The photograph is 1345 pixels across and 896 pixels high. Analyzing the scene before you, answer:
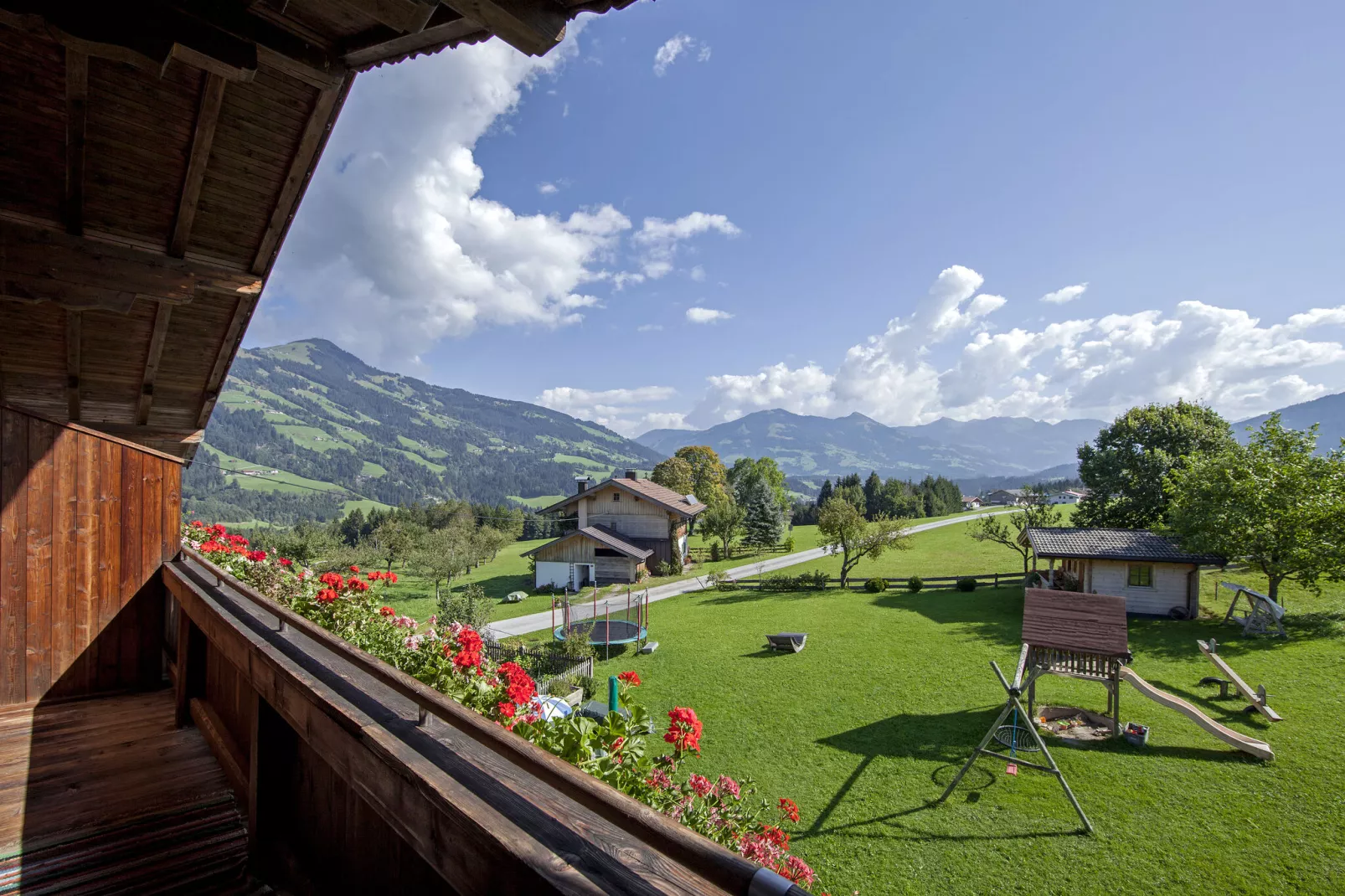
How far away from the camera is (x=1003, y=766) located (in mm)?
9992

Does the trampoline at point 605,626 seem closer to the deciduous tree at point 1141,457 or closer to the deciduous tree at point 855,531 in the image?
the deciduous tree at point 855,531

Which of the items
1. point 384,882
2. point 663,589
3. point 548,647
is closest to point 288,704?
point 384,882

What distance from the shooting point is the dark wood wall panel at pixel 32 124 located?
337 centimetres

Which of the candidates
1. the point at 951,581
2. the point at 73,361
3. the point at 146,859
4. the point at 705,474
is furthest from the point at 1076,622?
the point at 705,474

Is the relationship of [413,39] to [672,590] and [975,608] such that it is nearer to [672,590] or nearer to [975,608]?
[975,608]

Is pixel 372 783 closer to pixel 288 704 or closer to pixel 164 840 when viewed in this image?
pixel 288 704

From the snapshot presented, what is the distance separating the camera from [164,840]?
2.93 m

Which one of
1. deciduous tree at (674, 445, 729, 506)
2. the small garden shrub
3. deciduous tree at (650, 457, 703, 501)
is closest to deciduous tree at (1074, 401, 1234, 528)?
the small garden shrub

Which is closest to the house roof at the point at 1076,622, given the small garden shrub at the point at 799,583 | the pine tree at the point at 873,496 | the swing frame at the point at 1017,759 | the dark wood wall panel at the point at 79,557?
the swing frame at the point at 1017,759

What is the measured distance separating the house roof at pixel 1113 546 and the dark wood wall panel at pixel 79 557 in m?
25.0

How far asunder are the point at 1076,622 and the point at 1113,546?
525 inches

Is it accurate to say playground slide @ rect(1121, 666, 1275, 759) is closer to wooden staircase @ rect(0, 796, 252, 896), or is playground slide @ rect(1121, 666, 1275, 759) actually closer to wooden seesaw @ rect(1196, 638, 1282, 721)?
wooden seesaw @ rect(1196, 638, 1282, 721)

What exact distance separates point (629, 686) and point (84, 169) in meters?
5.23

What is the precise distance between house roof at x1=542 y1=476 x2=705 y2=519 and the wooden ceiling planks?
28388mm
